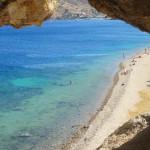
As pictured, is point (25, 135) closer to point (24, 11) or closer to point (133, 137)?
point (133, 137)

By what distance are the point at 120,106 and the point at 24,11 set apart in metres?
32.4

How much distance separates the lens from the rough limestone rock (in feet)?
48.6

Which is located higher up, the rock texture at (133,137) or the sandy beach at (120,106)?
the rock texture at (133,137)

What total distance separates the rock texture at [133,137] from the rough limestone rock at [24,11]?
300 inches

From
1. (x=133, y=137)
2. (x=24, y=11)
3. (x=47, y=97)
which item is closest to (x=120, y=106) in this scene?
(x=47, y=97)

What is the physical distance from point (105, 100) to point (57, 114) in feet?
25.4

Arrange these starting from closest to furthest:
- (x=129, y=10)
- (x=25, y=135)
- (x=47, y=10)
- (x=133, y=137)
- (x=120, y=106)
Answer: (x=129, y=10) < (x=47, y=10) < (x=133, y=137) < (x=25, y=135) < (x=120, y=106)

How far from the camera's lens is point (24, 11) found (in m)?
15.2

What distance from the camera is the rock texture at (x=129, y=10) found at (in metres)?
14.8

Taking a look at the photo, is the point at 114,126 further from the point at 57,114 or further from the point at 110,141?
the point at 110,141

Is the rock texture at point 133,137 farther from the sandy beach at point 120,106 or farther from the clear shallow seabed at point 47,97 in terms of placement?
the clear shallow seabed at point 47,97

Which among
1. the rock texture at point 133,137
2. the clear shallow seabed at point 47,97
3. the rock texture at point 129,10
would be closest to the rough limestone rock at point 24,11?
the rock texture at point 129,10

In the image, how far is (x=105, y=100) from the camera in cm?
5325

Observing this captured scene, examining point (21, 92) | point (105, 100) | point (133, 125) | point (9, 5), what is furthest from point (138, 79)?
point (9, 5)
